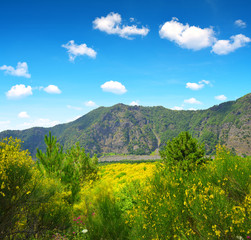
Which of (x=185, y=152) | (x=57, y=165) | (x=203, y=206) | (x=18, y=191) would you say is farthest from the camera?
(x=57, y=165)

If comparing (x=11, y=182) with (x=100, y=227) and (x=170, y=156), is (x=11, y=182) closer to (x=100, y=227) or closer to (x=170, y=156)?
(x=100, y=227)

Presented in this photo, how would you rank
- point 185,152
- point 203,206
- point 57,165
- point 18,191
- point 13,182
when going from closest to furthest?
point 203,206 → point 13,182 → point 18,191 → point 185,152 → point 57,165

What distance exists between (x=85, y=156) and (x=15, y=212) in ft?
53.2

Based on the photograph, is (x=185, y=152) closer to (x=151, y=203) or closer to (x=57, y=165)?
(x=151, y=203)

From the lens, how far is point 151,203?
8461 millimetres

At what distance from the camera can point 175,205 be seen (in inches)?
285

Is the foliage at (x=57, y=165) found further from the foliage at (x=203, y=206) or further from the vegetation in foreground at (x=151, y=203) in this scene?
the foliage at (x=203, y=206)

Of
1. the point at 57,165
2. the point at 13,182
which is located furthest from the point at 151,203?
the point at 57,165

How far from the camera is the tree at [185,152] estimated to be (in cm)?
1387

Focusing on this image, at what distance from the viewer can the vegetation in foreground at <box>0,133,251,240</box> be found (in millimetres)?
5512

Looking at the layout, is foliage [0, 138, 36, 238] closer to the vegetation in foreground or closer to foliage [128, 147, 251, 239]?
the vegetation in foreground

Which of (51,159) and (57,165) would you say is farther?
(57,165)

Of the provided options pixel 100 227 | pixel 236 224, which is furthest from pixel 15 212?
pixel 236 224

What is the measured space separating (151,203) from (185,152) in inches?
282
